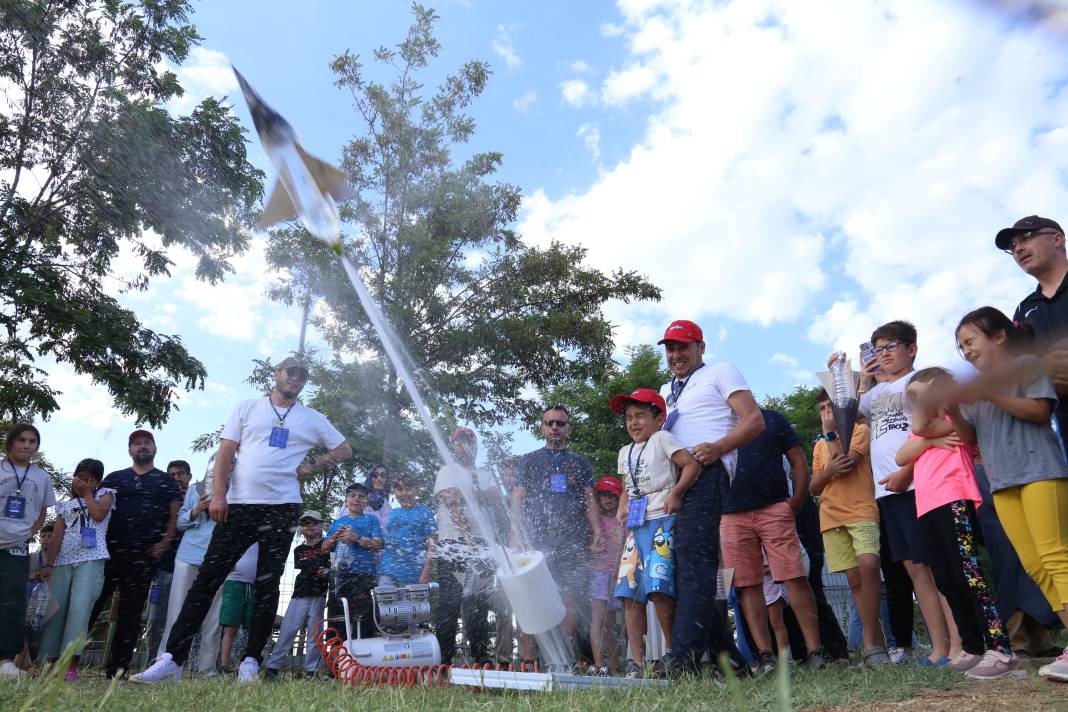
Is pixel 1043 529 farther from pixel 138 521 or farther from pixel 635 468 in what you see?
pixel 138 521

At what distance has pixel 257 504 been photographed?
18.8 ft

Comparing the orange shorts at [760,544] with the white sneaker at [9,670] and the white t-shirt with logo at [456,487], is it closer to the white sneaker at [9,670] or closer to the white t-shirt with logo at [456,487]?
the white t-shirt with logo at [456,487]

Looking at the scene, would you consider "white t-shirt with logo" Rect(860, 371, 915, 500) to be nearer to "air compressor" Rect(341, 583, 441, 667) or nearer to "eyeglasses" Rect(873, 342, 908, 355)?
"eyeglasses" Rect(873, 342, 908, 355)

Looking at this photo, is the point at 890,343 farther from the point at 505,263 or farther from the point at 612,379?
the point at 612,379

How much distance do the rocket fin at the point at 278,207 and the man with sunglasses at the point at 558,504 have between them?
320cm

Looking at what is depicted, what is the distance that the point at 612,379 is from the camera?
28.4 m

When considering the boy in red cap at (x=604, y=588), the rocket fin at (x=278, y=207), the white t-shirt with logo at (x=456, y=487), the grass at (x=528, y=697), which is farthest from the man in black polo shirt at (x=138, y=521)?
the boy in red cap at (x=604, y=588)

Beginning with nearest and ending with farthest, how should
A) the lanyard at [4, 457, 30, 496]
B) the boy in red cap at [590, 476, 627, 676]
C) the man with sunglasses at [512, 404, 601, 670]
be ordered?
1. the lanyard at [4, 457, 30, 496]
2. the man with sunglasses at [512, 404, 601, 670]
3. the boy in red cap at [590, 476, 627, 676]

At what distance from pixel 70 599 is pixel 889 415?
643 cm

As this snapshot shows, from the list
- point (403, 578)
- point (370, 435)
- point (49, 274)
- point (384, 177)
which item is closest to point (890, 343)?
point (403, 578)

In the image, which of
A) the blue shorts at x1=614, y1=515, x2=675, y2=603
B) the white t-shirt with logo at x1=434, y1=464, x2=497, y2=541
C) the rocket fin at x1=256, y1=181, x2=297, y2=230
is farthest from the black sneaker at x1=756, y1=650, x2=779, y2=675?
the rocket fin at x1=256, y1=181, x2=297, y2=230

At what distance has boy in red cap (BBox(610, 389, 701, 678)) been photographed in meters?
4.75

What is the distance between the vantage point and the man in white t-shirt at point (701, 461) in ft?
14.4

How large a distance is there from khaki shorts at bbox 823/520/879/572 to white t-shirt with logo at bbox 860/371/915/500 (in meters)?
0.35
